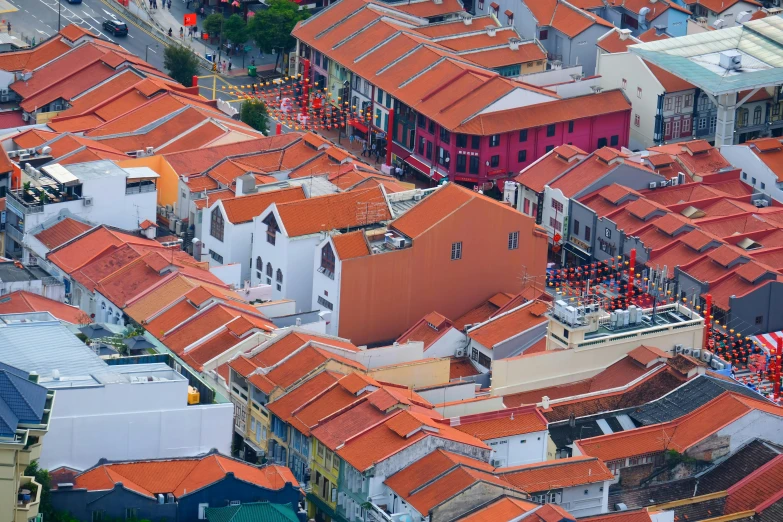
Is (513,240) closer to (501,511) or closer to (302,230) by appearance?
(302,230)

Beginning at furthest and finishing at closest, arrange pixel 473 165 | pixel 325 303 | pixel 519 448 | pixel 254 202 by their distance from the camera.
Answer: pixel 473 165 → pixel 254 202 → pixel 325 303 → pixel 519 448

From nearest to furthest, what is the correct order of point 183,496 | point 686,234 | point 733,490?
point 183,496, point 733,490, point 686,234

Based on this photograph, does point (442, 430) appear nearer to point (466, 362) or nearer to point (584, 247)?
point (466, 362)

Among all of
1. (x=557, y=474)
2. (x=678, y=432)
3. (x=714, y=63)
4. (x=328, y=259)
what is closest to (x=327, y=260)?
(x=328, y=259)

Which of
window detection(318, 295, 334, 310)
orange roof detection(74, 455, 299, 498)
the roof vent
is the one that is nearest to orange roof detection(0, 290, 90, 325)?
Answer: window detection(318, 295, 334, 310)

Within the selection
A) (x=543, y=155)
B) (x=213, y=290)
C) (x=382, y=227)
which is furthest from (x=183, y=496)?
(x=543, y=155)

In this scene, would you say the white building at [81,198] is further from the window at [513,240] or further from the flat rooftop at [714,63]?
the flat rooftop at [714,63]
